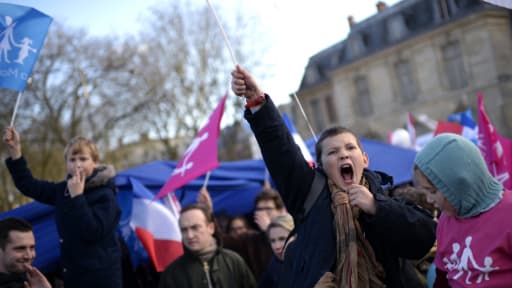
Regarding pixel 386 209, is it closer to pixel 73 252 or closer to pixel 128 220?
pixel 73 252

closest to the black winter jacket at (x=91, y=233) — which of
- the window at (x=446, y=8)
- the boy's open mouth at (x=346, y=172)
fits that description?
the boy's open mouth at (x=346, y=172)

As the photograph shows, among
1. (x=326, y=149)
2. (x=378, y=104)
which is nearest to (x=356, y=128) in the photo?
(x=378, y=104)

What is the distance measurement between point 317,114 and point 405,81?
8.74 metres

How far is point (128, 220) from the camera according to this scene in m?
5.06

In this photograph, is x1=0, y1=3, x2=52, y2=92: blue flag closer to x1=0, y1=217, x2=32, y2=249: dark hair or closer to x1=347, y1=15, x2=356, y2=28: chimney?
x1=0, y1=217, x2=32, y2=249: dark hair

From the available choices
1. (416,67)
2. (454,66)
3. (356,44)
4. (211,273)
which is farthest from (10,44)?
(356,44)

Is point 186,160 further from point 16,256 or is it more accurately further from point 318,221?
point 318,221

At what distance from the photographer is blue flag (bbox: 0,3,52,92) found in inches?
153

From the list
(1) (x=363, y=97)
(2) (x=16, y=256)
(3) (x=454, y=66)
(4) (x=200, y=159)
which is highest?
(3) (x=454, y=66)

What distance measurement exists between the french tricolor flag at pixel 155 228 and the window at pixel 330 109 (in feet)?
101

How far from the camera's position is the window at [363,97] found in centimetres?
3162

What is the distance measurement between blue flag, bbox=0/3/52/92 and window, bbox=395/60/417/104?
2692 centimetres

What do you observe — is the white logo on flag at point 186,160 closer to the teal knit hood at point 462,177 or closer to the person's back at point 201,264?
the person's back at point 201,264

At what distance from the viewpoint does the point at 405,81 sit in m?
29.4
